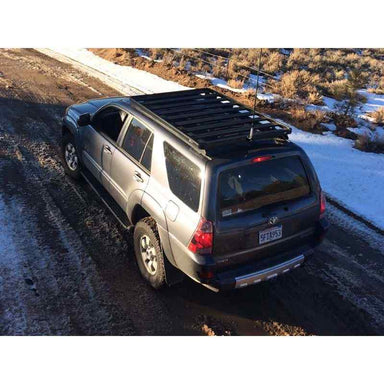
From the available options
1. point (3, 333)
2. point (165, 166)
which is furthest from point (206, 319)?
point (3, 333)

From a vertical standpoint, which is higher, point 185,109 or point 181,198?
point 185,109

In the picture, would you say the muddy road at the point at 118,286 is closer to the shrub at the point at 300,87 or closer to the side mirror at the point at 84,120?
the side mirror at the point at 84,120

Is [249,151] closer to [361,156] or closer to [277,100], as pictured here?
[361,156]

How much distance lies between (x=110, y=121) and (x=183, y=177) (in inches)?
79.2

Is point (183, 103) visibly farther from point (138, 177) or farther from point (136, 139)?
point (138, 177)

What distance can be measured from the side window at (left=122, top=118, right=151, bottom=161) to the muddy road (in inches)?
50.8

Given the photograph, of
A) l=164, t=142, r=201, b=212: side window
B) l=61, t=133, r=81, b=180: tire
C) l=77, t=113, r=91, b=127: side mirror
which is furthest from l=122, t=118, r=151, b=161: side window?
l=61, t=133, r=81, b=180: tire

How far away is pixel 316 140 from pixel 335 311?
5354 millimetres

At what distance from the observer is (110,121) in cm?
557

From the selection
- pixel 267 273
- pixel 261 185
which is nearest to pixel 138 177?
pixel 261 185

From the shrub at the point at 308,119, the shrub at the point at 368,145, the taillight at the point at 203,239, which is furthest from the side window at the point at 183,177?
the shrub at the point at 308,119

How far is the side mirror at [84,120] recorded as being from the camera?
18.9ft

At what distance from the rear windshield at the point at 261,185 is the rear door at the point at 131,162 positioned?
1098mm

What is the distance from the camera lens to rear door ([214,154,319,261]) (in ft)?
12.6
